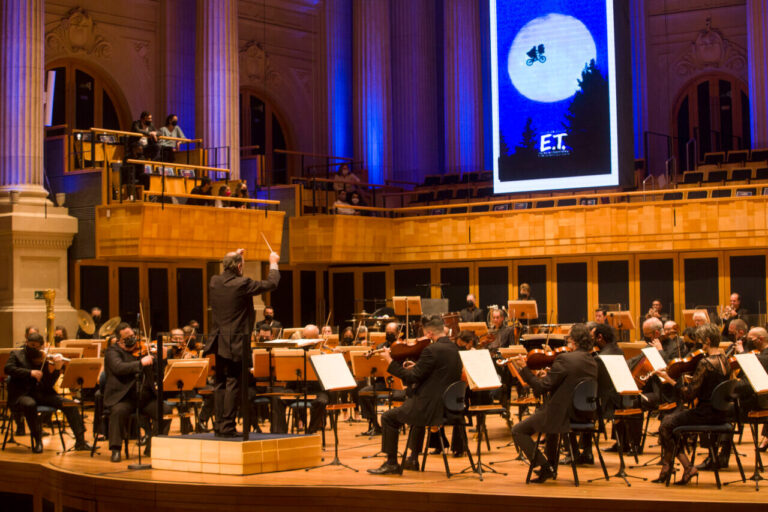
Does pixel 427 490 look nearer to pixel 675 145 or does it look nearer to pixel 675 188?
pixel 675 188

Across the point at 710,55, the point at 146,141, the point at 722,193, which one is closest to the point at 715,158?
the point at 722,193

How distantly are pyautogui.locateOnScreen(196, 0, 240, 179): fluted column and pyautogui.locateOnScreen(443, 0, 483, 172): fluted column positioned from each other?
21.7 feet

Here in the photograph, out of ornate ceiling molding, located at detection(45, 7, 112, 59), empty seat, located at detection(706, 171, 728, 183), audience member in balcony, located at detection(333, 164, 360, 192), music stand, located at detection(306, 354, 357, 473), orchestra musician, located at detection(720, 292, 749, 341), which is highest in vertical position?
ornate ceiling molding, located at detection(45, 7, 112, 59)

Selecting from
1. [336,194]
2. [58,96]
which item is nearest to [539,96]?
[336,194]

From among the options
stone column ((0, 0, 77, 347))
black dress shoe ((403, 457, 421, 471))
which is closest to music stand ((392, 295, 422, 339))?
stone column ((0, 0, 77, 347))

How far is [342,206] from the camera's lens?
2223 centimetres

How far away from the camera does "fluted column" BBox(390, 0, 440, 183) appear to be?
94.6ft

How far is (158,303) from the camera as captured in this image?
2239cm

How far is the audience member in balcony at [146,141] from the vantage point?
62.3 feet

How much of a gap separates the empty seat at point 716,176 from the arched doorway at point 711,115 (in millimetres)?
6541

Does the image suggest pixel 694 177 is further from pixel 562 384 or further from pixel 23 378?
pixel 23 378

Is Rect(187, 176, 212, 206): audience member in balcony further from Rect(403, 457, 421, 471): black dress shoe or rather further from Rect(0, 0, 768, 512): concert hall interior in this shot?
Rect(403, 457, 421, 471): black dress shoe

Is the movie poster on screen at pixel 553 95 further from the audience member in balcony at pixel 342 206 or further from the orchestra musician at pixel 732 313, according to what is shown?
the orchestra musician at pixel 732 313

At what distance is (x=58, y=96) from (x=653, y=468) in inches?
729
